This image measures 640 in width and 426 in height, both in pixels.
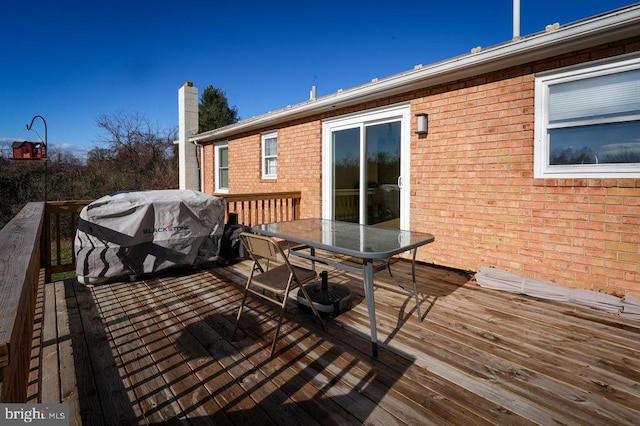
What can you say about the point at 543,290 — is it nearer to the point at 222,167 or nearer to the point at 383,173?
the point at 383,173

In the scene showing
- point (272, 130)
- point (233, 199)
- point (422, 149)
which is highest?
point (272, 130)

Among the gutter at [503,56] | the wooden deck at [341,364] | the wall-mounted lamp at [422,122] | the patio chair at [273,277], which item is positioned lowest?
the wooden deck at [341,364]

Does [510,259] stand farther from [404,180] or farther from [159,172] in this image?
[159,172]

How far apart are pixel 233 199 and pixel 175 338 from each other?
3180 mm

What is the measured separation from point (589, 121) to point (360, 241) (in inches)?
108

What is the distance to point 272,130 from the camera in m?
7.12

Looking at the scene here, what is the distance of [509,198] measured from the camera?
3828 mm

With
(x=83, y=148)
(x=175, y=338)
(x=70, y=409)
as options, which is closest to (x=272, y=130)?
(x=175, y=338)

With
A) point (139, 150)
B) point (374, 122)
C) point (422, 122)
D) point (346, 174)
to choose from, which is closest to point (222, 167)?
point (346, 174)

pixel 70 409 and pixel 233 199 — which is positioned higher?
pixel 233 199

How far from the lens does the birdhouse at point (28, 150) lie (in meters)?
8.71

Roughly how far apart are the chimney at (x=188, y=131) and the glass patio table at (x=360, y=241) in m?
7.53

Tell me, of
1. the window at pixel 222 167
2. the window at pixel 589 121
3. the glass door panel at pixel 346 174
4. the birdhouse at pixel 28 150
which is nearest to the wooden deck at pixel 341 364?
the window at pixel 589 121

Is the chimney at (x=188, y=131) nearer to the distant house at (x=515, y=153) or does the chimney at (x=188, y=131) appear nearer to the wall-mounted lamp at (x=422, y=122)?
the distant house at (x=515, y=153)
